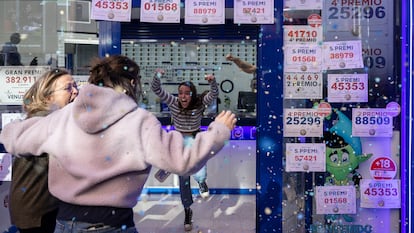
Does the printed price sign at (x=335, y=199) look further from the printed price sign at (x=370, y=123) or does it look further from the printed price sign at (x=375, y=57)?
the printed price sign at (x=375, y=57)

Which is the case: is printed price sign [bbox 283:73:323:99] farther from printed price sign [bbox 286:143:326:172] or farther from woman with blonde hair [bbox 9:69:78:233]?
woman with blonde hair [bbox 9:69:78:233]

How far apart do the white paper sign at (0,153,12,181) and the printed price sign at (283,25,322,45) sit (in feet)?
7.51

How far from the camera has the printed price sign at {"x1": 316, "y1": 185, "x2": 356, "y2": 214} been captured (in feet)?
12.6

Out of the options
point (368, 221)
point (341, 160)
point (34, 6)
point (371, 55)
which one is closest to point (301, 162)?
point (341, 160)

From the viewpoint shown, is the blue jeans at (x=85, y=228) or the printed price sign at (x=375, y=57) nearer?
the blue jeans at (x=85, y=228)

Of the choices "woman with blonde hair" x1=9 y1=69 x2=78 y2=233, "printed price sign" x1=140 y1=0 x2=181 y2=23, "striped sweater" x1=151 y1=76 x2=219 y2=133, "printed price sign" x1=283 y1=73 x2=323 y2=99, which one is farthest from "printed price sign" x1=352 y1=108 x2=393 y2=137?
"woman with blonde hair" x1=9 y1=69 x2=78 y2=233

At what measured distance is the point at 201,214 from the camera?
17.9ft

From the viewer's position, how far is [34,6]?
4.46 m

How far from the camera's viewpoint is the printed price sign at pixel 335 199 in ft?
12.6

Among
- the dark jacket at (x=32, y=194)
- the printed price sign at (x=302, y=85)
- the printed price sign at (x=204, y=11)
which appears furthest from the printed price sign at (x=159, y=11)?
the dark jacket at (x=32, y=194)

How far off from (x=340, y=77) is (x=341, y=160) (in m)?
0.61

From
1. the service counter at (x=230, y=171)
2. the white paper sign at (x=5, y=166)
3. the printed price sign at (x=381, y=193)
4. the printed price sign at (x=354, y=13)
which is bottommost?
the service counter at (x=230, y=171)

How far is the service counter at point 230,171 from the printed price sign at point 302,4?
271cm

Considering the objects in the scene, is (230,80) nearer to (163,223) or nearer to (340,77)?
(163,223)
